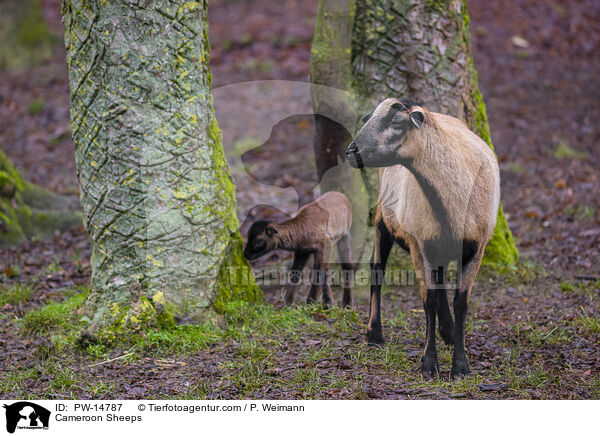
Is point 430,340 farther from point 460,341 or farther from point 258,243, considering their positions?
point 258,243

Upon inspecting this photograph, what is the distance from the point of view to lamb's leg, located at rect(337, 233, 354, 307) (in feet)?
21.6

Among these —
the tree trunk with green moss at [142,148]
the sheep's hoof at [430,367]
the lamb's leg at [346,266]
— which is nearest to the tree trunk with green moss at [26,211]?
the tree trunk with green moss at [142,148]

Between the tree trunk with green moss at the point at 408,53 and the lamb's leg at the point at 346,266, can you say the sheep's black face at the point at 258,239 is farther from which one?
the tree trunk with green moss at the point at 408,53

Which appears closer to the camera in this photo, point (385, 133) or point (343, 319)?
point (385, 133)

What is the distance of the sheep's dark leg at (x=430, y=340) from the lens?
487 cm

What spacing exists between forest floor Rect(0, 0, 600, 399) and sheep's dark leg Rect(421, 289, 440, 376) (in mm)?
116

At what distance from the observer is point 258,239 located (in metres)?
6.59

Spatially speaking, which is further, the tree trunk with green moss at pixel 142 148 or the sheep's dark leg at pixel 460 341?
the tree trunk with green moss at pixel 142 148

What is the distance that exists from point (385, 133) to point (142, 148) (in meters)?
2.32

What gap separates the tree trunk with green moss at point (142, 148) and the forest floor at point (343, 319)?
1.64 ft
